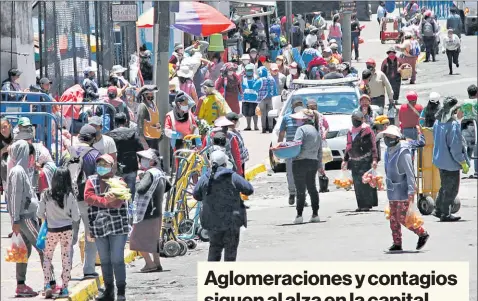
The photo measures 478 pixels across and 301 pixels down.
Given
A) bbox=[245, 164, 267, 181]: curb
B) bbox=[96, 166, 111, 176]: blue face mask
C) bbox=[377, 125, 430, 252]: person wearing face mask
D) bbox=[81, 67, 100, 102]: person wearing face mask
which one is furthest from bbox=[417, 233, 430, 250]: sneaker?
bbox=[81, 67, 100, 102]: person wearing face mask

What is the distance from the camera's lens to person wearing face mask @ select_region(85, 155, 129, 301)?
14.0 m

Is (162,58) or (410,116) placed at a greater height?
(162,58)

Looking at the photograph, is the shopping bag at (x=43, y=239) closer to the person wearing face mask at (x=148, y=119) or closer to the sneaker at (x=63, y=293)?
the sneaker at (x=63, y=293)

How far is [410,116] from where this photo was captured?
23.6 m

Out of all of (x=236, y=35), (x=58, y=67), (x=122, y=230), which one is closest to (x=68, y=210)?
(x=122, y=230)

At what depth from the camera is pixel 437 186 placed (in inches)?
784

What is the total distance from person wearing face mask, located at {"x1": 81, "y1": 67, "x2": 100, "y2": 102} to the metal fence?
3.04ft

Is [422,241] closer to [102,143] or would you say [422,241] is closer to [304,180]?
[304,180]

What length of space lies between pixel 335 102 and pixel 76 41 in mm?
7440

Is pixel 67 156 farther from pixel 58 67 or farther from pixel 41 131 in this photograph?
pixel 58 67

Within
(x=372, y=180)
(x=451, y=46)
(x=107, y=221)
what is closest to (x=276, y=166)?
(x=372, y=180)

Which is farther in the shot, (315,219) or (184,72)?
(184,72)

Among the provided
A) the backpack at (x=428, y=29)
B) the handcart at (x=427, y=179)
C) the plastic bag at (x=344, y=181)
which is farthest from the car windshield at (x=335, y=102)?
the backpack at (x=428, y=29)

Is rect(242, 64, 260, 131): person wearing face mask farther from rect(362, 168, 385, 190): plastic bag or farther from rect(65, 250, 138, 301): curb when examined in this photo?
rect(65, 250, 138, 301): curb
